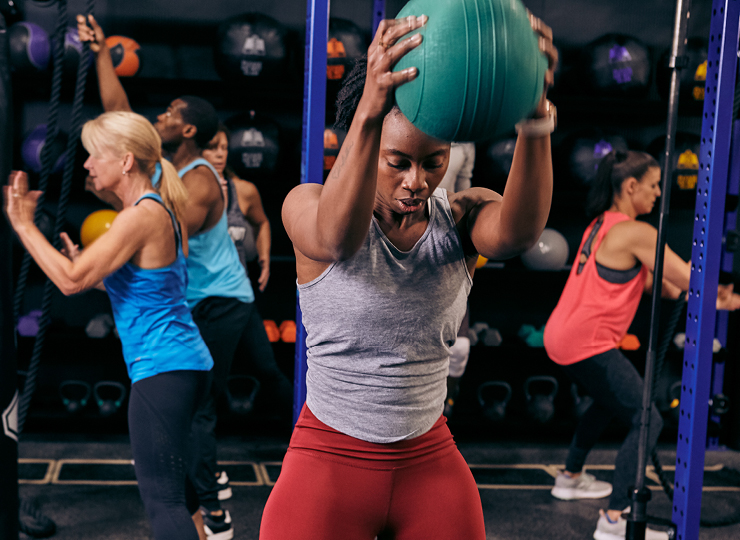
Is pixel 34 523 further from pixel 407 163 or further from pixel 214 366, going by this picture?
pixel 407 163

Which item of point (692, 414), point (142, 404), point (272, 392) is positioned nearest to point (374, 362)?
point (142, 404)

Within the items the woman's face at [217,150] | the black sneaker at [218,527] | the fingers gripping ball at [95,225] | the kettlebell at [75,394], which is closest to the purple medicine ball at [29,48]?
the fingers gripping ball at [95,225]

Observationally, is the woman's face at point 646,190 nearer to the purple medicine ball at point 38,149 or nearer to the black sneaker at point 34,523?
the black sneaker at point 34,523

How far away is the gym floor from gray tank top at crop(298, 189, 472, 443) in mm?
1985

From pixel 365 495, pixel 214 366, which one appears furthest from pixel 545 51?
pixel 214 366

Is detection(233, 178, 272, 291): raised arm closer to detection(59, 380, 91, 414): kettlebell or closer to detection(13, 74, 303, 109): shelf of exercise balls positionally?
detection(13, 74, 303, 109): shelf of exercise balls

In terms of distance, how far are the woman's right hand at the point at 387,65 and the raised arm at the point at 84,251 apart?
1.22 metres

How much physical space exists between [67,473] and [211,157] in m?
1.77

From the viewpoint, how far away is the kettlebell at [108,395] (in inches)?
159

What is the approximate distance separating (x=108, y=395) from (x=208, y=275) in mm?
1738

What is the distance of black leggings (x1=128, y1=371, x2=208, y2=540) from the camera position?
74.3 inches

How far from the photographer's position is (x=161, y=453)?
6.24 ft

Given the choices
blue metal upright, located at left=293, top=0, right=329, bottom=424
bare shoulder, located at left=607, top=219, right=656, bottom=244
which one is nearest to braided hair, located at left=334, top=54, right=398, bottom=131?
blue metal upright, located at left=293, top=0, right=329, bottom=424

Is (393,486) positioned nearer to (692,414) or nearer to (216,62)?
(692,414)
